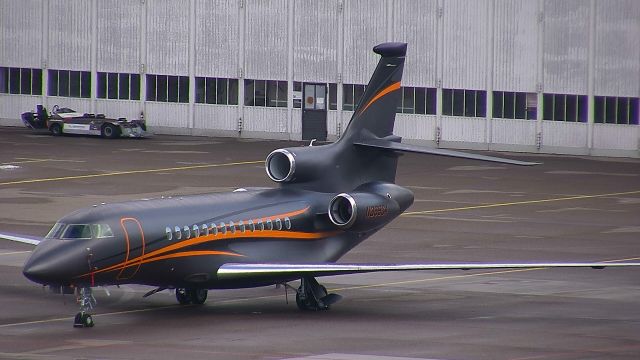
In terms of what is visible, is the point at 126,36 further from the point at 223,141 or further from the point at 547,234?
the point at 547,234

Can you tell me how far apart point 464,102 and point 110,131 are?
21.8m

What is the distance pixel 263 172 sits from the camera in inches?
2761

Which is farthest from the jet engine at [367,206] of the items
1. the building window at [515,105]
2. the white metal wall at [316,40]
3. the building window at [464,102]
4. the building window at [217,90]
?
the building window at [217,90]

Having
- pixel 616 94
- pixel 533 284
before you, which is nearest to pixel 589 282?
pixel 533 284

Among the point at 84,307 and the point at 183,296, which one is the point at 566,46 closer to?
the point at 183,296

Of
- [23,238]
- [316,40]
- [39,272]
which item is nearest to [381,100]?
[23,238]

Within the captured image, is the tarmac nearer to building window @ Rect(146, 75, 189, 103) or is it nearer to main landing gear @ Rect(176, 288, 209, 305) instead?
main landing gear @ Rect(176, 288, 209, 305)

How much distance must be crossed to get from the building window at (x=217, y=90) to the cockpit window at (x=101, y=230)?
60.3m

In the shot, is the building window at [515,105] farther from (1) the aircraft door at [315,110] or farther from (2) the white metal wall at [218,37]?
(2) the white metal wall at [218,37]

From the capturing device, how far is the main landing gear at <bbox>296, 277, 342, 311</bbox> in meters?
34.4

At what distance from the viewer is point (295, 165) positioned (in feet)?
119

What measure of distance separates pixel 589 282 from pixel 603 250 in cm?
655

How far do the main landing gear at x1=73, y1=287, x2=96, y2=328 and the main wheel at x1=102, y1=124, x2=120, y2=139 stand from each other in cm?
5719

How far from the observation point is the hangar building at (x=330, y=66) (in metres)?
82.1
